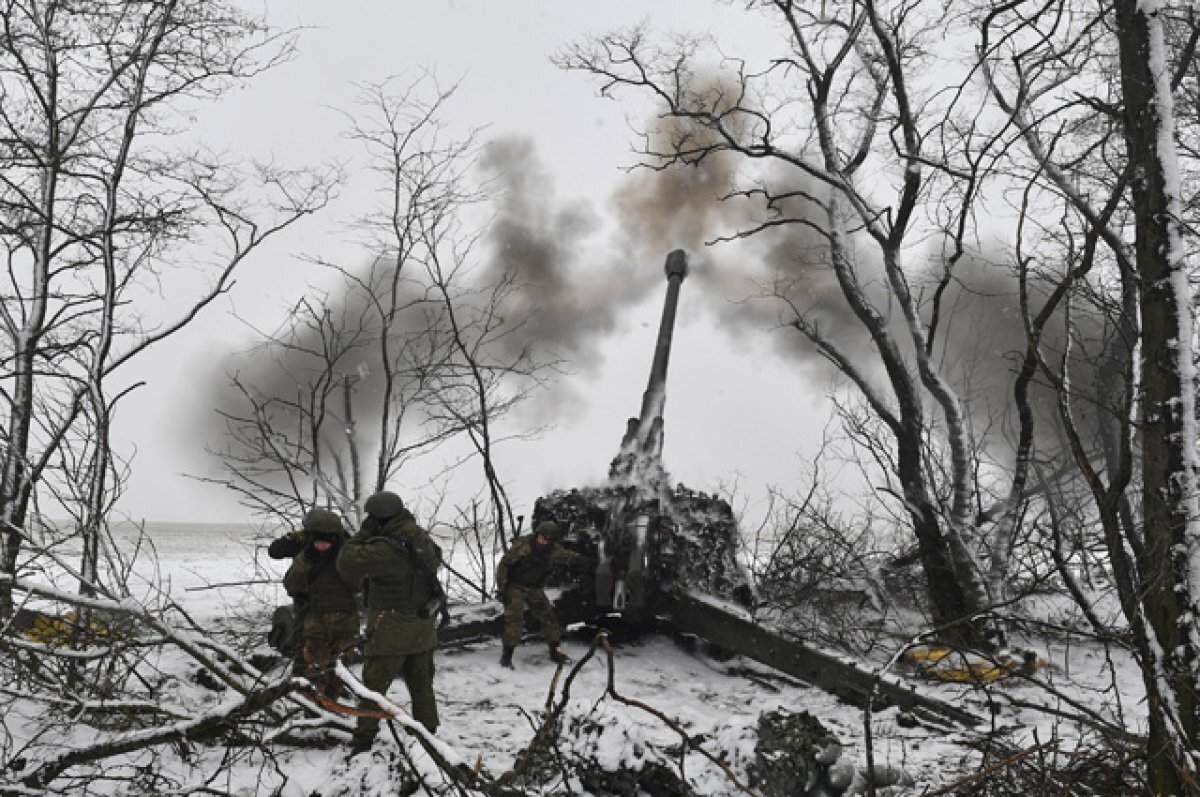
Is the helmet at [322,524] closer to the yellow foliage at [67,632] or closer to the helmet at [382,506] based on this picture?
the helmet at [382,506]

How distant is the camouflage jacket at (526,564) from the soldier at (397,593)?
171 centimetres

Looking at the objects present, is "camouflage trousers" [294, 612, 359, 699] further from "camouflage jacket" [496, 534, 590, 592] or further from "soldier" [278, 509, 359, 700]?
"camouflage jacket" [496, 534, 590, 592]

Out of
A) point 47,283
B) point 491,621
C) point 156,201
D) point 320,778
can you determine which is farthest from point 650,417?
point 47,283

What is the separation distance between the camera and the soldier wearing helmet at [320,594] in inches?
256

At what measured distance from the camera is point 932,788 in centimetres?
443

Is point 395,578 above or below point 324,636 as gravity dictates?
above

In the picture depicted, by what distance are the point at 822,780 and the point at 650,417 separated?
5154 mm

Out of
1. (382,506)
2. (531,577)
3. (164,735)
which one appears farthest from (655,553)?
(164,735)

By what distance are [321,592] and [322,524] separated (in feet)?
1.71

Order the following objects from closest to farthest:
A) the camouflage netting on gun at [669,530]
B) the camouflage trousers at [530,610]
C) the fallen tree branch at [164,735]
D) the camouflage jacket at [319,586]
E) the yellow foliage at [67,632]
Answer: the fallen tree branch at [164,735] → the yellow foliage at [67,632] → the camouflage jacket at [319,586] → the camouflage trousers at [530,610] → the camouflage netting on gun at [669,530]

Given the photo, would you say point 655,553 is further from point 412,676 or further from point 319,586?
point 319,586

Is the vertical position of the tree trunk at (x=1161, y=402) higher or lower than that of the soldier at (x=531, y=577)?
higher

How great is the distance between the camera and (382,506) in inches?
247

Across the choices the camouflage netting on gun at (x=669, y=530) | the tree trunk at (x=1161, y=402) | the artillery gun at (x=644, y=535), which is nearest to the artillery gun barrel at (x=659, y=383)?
the artillery gun at (x=644, y=535)
